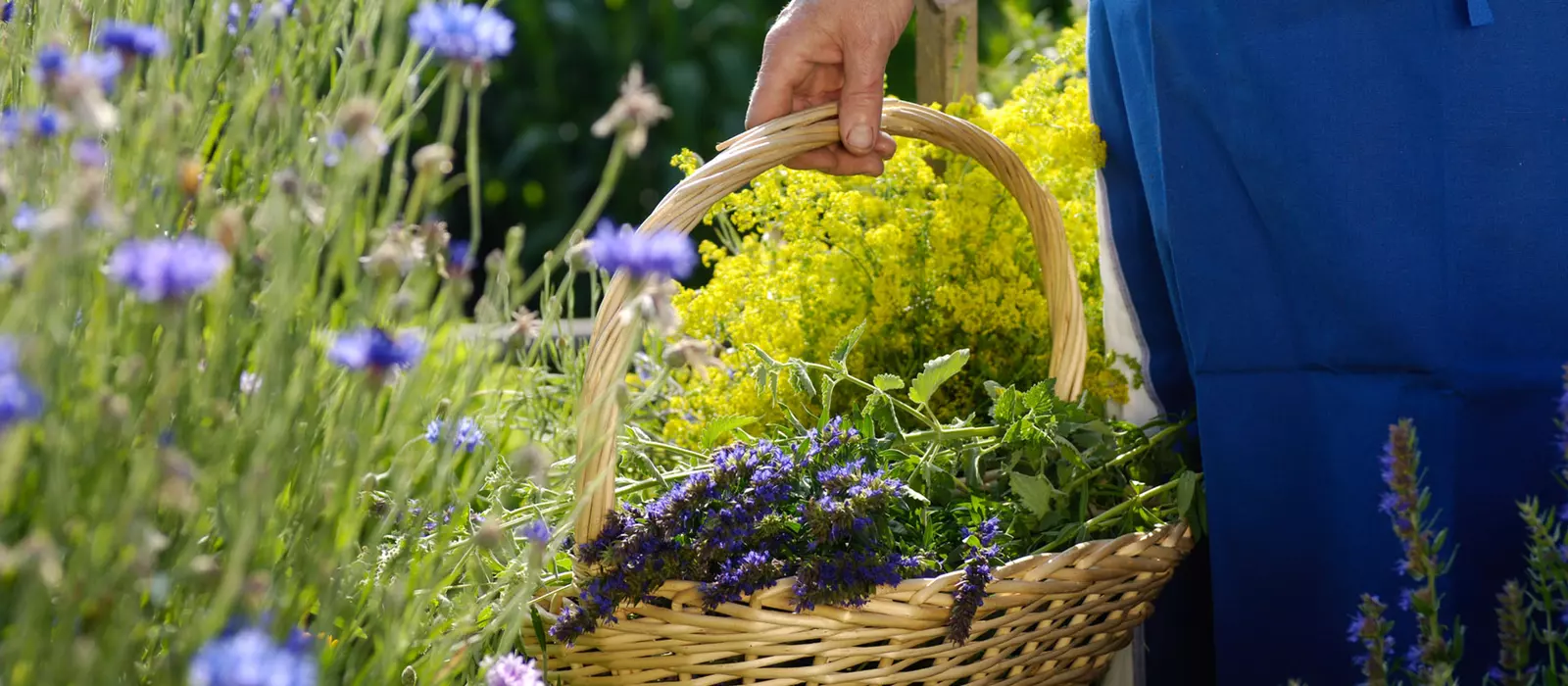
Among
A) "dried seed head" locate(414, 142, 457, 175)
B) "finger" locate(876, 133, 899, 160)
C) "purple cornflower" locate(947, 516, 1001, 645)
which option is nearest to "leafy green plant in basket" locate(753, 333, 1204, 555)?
"purple cornflower" locate(947, 516, 1001, 645)

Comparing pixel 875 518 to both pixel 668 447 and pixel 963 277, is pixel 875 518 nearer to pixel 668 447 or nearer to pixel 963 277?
pixel 668 447

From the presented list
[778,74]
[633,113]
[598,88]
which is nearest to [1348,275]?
[778,74]

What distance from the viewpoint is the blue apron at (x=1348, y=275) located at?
109cm

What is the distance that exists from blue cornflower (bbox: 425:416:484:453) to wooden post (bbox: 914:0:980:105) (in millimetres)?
1217

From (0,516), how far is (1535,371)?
1116mm

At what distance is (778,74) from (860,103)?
0.12 metres

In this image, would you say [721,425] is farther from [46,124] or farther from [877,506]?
[46,124]

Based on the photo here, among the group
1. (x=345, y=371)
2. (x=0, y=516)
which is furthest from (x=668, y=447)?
(x=0, y=516)

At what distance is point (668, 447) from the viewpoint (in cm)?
117

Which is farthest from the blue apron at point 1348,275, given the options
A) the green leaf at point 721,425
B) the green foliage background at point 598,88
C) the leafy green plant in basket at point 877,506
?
the green foliage background at point 598,88

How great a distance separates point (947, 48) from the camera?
199 cm

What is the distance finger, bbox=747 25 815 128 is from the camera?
133cm

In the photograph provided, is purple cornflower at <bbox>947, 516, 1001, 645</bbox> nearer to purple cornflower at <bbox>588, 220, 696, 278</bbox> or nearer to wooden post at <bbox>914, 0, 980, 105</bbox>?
purple cornflower at <bbox>588, 220, 696, 278</bbox>

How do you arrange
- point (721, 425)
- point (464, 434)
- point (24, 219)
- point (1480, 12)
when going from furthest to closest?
point (721, 425) → point (1480, 12) → point (464, 434) → point (24, 219)
